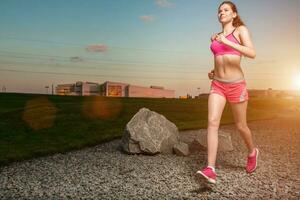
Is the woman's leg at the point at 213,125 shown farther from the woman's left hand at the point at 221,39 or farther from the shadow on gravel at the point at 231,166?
the shadow on gravel at the point at 231,166

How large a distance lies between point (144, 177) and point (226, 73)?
2.49 meters

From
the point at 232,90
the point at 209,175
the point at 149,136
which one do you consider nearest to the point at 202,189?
the point at 209,175

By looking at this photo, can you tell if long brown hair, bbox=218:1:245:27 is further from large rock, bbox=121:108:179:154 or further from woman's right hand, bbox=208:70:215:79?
large rock, bbox=121:108:179:154

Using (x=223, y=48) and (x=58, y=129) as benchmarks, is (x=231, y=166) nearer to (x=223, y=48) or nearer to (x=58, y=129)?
(x=223, y=48)

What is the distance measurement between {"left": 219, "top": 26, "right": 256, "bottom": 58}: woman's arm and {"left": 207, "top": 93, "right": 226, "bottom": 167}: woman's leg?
2.78 feet

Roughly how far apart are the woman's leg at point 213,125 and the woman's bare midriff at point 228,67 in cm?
36

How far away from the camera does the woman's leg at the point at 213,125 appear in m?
6.42

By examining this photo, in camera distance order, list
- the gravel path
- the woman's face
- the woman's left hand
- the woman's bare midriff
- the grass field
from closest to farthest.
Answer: the woman's left hand → the gravel path → the woman's bare midriff → the woman's face → the grass field

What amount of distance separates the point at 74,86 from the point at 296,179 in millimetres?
180495

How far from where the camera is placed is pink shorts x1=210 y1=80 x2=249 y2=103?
6512 millimetres

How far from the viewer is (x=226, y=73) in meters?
6.51

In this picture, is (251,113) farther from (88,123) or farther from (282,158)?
(282,158)

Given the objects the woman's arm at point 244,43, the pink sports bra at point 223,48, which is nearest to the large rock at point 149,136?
the pink sports bra at point 223,48

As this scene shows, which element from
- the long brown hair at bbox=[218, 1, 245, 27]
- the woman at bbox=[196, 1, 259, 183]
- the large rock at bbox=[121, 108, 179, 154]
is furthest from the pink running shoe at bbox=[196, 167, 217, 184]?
the large rock at bbox=[121, 108, 179, 154]
